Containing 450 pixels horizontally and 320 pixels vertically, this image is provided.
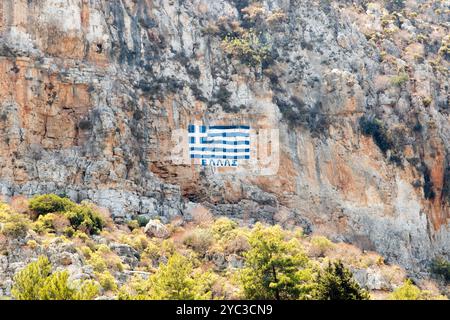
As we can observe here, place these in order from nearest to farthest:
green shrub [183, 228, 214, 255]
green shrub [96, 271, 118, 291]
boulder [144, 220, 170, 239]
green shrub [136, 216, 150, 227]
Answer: green shrub [96, 271, 118, 291]
green shrub [183, 228, 214, 255]
boulder [144, 220, 170, 239]
green shrub [136, 216, 150, 227]

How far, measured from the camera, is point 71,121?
4866cm

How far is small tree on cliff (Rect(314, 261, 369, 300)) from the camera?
→ 30812mm

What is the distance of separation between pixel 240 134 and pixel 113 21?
11590 millimetres

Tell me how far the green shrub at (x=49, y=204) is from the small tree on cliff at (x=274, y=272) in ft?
43.5

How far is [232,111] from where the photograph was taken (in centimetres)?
5381

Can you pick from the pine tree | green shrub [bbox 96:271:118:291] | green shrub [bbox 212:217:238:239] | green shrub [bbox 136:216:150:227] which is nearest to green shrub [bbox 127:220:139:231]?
green shrub [bbox 136:216:150:227]

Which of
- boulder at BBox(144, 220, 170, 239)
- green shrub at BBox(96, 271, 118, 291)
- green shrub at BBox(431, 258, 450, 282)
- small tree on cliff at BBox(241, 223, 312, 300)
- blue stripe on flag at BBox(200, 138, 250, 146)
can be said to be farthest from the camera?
green shrub at BBox(431, 258, 450, 282)

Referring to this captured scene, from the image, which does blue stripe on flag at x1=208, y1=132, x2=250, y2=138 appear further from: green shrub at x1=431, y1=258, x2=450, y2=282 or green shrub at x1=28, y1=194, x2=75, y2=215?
green shrub at x1=431, y1=258, x2=450, y2=282

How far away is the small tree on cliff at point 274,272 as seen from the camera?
32.2 metres

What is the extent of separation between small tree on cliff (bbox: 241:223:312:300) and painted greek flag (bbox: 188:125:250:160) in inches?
709

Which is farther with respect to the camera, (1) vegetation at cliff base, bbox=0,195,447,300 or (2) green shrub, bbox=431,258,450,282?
(2) green shrub, bbox=431,258,450,282

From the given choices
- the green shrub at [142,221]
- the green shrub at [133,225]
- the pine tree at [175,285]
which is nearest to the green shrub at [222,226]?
the green shrub at [142,221]
